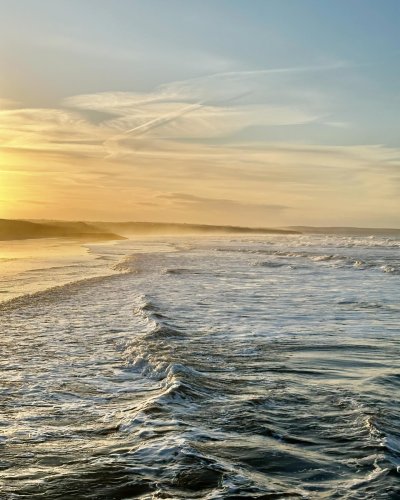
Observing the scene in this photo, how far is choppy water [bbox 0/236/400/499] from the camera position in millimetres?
5773

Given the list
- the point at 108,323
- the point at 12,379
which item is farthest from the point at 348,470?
the point at 108,323

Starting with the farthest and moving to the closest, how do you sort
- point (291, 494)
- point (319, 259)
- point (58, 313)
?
point (319, 259) → point (58, 313) → point (291, 494)

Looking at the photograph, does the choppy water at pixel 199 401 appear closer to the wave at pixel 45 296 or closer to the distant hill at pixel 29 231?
the wave at pixel 45 296

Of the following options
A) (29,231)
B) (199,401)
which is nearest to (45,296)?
(199,401)

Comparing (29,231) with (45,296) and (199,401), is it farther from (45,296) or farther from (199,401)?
(199,401)

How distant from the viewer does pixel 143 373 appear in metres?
10.2

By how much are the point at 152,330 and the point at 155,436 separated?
6912 mm

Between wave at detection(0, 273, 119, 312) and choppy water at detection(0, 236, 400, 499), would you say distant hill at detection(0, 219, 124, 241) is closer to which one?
wave at detection(0, 273, 119, 312)

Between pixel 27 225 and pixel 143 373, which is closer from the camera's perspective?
pixel 143 373

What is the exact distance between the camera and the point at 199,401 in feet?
27.5

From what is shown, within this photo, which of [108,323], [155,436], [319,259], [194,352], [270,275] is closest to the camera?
[155,436]

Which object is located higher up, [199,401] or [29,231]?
[29,231]

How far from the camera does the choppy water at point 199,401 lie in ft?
18.9

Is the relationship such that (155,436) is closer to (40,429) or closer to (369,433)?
(40,429)
